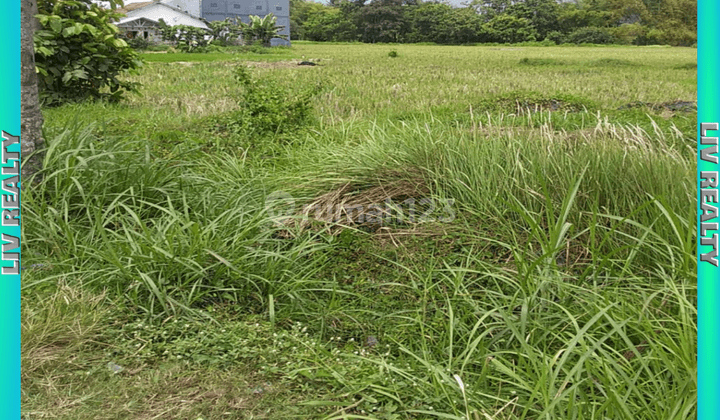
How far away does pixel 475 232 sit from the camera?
325 centimetres

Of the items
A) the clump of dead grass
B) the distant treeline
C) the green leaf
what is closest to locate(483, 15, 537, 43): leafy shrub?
Answer: the distant treeline

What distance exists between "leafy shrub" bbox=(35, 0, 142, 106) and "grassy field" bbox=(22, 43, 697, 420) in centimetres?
203

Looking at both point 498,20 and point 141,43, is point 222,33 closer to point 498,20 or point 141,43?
point 141,43

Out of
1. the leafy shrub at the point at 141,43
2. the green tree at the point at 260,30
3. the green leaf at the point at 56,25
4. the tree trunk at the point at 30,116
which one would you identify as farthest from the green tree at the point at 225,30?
the tree trunk at the point at 30,116

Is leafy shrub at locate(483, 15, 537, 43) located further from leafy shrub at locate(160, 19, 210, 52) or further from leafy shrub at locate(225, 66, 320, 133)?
leafy shrub at locate(160, 19, 210, 52)

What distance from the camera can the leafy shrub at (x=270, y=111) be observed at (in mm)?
5238

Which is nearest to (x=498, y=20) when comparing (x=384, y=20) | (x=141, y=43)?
(x=384, y=20)

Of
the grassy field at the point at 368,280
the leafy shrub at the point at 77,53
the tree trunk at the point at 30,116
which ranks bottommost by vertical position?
the grassy field at the point at 368,280

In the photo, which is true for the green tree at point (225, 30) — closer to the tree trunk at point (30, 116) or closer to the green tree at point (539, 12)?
the green tree at point (539, 12)

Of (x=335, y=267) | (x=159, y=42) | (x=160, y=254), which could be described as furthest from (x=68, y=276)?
(x=159, y=42)

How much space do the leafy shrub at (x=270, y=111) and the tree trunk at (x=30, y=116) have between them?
6.51 feet

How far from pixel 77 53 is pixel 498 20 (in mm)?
6543

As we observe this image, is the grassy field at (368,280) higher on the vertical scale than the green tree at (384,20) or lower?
lower

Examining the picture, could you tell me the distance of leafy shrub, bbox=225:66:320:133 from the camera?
524 centimetres
